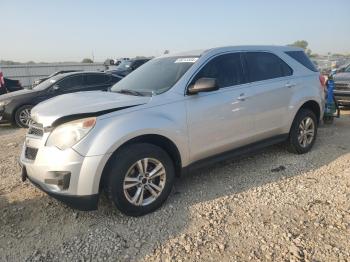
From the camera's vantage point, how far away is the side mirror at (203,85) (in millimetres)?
3707

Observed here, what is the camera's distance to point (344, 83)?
9.38 metres

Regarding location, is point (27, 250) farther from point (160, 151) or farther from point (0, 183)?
point (0, 183)

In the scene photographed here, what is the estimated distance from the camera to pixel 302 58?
546 cm

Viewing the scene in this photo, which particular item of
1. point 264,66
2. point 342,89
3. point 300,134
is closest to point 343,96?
point 342,89

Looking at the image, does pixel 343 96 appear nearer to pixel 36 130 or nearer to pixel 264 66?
pixel 264 66

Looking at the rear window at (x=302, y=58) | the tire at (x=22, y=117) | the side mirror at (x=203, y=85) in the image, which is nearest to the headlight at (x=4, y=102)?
the tire at (x=22, y=117)

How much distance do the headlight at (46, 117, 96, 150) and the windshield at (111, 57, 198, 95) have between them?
3.06ft

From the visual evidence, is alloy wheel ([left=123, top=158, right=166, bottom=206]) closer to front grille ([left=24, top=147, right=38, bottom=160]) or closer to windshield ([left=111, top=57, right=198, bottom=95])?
windshield ([left=111, top=57, right=198, bottom=95])

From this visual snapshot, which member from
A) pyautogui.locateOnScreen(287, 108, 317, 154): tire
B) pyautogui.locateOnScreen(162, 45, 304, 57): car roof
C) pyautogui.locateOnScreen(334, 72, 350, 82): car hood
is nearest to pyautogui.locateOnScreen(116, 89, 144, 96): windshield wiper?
pyautogui.locateOnScreen(162, 45, 304, 57): car roof

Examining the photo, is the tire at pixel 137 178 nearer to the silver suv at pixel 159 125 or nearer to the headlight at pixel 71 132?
the silver suv at pixel 159 125

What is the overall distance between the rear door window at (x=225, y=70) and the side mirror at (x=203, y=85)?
215mm

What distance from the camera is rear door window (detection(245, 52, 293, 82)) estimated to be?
15.2 ft

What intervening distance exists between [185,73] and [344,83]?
23.6ft

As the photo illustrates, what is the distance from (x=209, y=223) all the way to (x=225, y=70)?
1.99 metres
